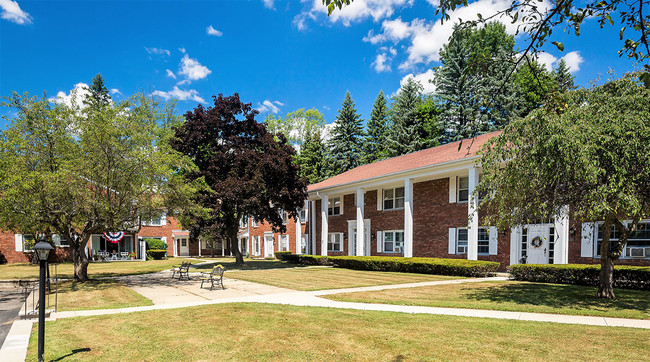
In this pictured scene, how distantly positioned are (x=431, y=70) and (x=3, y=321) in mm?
45179

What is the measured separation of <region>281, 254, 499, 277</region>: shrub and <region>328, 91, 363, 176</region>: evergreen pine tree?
22.0m

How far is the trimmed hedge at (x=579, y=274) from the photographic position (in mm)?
14133

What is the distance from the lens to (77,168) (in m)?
15.6

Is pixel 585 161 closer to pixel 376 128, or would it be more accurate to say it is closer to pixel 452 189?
pixel 452 189

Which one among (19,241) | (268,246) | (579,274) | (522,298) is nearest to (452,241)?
(579,274)

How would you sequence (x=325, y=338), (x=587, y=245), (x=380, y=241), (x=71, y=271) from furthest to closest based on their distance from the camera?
(x=380, y=241), (x=71, y=271), (x=587, y=245), (x=325, y=338)

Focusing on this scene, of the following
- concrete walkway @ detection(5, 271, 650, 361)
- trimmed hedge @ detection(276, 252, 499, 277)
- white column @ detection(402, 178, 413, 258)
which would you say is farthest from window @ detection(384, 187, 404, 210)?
concrete walkway @ detection(5, 271, 650, 361)

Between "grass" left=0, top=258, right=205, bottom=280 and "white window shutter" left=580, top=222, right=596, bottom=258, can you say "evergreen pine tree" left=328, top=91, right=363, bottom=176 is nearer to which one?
"grass" left=0, top=258, right=205, bottom=280

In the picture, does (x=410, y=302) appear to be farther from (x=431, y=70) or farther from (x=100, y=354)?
(x=431, y=70)

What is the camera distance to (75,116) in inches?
647

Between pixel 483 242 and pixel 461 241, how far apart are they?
1.19 m

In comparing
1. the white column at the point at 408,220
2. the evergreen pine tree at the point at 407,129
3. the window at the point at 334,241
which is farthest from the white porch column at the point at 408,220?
the evergreen pine tree at the point at 407,129

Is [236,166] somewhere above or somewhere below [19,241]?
above

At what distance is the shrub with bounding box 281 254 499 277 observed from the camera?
60.4 ft
